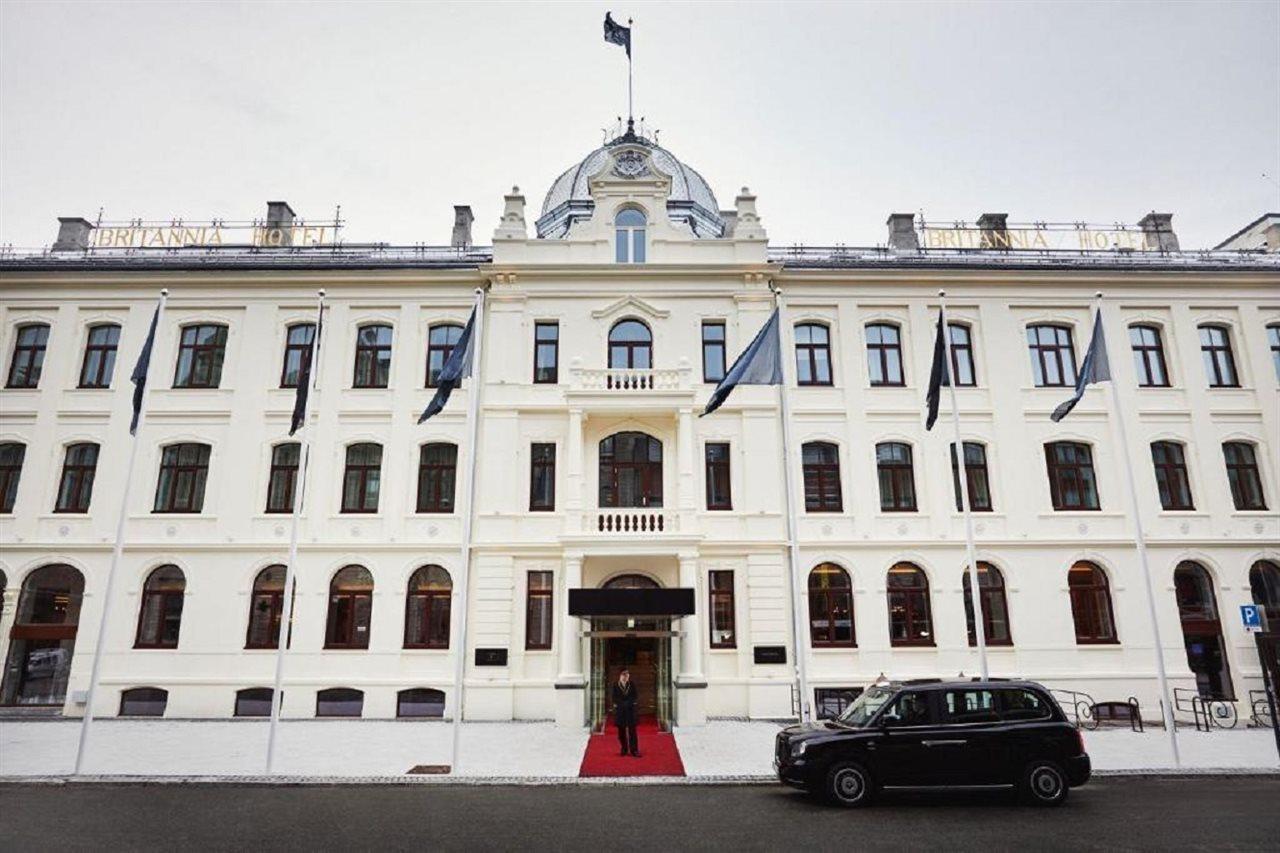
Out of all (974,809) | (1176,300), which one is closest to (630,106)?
(1176,300)

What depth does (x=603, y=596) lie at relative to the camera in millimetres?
19094

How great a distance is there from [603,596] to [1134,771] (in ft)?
39.5

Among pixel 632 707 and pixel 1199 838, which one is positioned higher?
pixel 632 707

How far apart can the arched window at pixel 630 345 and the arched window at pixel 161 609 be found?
15.0m

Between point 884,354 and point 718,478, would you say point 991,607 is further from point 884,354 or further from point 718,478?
point 718,478

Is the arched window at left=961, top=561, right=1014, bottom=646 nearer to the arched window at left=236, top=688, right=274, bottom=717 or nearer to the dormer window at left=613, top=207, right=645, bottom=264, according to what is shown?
the dormer window at left=613, top=207, right=645, bottom=264

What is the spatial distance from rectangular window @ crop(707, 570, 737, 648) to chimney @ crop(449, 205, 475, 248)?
15459mm

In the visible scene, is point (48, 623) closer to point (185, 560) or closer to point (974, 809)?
point (185, 560)

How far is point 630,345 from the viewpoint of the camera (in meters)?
23.8

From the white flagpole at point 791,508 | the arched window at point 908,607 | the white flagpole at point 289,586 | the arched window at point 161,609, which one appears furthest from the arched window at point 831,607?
the arched window at point 161,609

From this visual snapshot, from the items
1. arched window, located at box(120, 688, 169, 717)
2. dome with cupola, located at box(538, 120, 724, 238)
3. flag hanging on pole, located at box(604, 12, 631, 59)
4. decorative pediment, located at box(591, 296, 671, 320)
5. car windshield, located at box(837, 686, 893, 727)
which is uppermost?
flag hanging on pole, located at box(604, 12, 631, 59)

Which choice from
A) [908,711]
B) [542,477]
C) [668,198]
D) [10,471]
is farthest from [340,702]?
[668,198]

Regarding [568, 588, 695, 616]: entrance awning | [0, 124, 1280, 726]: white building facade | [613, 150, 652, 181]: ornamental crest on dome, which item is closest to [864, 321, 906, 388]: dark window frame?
[0, 124, 1280, 726]: white building facade

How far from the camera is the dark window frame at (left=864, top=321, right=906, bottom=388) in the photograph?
937 inches
